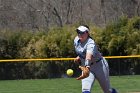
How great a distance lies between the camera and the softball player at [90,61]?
803cm

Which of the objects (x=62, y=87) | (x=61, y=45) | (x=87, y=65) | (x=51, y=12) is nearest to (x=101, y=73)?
(x=87, y=65)

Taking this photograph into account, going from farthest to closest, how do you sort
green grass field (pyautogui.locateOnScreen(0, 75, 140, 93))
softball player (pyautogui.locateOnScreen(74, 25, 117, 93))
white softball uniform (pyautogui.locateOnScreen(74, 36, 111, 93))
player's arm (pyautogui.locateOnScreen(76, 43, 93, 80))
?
1. green grass field (pyautogui.locateOnScreen(0, 75, 140, 93))
2. white softball uniform (pyautogui.locateOnScreen(74, 36, 111, 93))
3. softball player (pyautogui.locateOnScreen(74, 25, 117, 93))
4. player's arm (pyautogui.locateOnScreen(76, 43, 93, 80))

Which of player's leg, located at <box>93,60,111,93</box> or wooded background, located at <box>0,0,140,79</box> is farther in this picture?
wooded background, located at <box>0,0,140,79</box>

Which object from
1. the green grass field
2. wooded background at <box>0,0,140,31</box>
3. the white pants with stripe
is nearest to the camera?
the white pants with stripe

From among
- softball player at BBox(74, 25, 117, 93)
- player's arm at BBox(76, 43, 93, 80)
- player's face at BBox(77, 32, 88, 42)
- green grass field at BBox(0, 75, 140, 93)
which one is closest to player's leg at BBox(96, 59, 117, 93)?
softball player at BBox(74, 25, 117, 93)

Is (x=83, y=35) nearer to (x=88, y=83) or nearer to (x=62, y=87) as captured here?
(x=88, y=83)

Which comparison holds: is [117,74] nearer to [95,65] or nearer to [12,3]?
[95,65]

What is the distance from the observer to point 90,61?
26.1ft

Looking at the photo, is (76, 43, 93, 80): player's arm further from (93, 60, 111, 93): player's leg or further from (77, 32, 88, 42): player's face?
(93, 60, 111, 93): player's leg

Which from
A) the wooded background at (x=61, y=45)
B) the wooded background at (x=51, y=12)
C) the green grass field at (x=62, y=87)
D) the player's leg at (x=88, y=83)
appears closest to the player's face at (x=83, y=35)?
the player's leg at (x=88, y=83)

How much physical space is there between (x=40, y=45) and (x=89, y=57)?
1901 cm

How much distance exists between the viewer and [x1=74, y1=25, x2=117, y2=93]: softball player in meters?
8.03

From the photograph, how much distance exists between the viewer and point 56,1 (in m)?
40.2

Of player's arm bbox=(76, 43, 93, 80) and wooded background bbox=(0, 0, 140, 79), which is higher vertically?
player's arm bbox=(76, 43, 93, 80)
